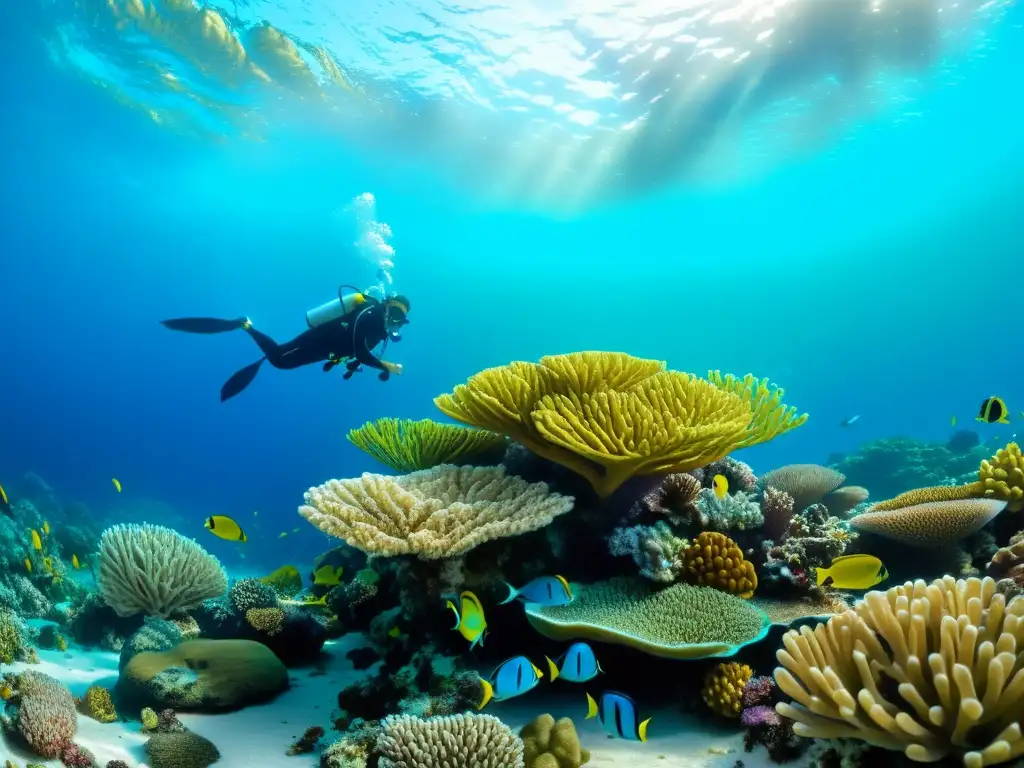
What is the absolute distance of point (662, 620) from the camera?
12.5 ft

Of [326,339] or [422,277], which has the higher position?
[422,277]

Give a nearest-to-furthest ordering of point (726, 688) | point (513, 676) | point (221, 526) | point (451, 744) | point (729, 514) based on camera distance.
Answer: point (513, 676) < point (451, 744) < point (726, 688) < point (729, 514) < point (221, 526)

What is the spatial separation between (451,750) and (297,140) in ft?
110

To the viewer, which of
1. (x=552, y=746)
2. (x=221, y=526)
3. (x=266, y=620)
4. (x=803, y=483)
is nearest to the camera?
(x=552, y=746)

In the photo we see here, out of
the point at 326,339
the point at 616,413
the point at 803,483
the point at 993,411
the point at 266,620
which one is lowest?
the point at 266,620

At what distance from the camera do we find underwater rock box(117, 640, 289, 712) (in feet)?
14.5

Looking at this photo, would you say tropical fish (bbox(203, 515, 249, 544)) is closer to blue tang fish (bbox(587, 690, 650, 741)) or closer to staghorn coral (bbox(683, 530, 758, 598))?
blue tang fish (bbox(587, 690, 650, 741))

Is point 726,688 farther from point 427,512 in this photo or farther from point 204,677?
point 204,677

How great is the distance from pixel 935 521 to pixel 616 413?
9.01 feet

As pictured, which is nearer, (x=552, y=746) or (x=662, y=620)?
(x=552, y=746)

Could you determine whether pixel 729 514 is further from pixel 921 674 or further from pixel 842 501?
pixel 842 501

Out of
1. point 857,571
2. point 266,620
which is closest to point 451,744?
point 857,571

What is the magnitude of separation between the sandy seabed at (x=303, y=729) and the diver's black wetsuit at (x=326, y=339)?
138 inches

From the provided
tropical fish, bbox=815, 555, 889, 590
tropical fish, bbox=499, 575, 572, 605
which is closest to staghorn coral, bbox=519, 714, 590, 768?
tropical fish, bbox=499, 575, 572, 605
